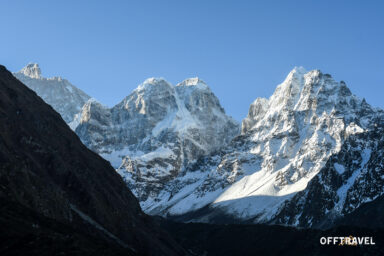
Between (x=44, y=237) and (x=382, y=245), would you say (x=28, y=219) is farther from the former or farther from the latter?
(x=382, y=245)

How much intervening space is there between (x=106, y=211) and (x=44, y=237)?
81786mm

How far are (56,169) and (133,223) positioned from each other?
3334 centimetres

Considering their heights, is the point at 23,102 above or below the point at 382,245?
above

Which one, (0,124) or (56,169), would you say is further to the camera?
(56,169)

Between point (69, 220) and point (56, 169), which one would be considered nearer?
point (69, 220)

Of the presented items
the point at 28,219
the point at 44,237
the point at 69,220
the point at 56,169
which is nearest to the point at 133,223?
the point at 56,169

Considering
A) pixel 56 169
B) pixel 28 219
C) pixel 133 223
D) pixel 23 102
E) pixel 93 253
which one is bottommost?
pixel 93 253

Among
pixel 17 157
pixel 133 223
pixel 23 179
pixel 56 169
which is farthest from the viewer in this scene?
pixel 133 223

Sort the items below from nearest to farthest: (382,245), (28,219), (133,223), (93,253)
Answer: (93,253) < (28,219) < (382,245) < (133,223)

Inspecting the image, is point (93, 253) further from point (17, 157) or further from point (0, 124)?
point (0, 124)

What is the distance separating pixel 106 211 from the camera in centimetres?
18438

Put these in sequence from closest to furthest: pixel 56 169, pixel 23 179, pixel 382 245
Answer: pixel 23 179, pixel 382 245, pixel 56 169

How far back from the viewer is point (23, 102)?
655 ft

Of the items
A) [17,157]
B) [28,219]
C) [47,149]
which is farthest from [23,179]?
[47,149]
